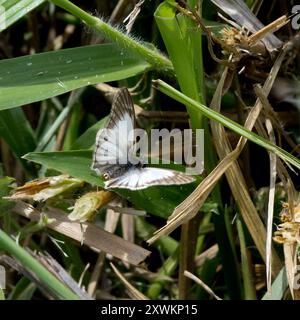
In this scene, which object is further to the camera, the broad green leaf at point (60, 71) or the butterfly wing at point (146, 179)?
the broad green leaf at point (60, 71)

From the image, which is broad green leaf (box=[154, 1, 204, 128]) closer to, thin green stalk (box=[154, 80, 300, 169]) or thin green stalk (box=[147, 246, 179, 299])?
thin green stalk (box=[154, 80, 300, 169])

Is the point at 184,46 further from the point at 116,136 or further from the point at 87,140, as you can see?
→ the point at 87,140

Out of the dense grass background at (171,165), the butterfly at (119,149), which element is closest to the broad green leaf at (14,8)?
the dense grass background at (171,165)

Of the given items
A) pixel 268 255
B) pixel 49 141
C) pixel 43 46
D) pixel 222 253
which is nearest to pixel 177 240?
pixel 222 253

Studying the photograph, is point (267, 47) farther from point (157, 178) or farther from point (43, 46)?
point (43, 46)

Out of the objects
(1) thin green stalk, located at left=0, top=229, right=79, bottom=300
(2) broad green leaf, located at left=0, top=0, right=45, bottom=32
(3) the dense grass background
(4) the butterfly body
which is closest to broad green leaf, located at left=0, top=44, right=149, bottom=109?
(3) the dense grass background

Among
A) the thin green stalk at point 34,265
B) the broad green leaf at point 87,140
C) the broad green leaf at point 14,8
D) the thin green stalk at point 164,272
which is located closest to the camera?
the thin green stalk at point 34,265

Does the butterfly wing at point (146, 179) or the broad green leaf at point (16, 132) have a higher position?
→ the broad green leaf at point (16, 132)

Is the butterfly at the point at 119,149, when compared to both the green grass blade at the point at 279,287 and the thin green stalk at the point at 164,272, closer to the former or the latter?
the green grass blade at the point at 279,287
